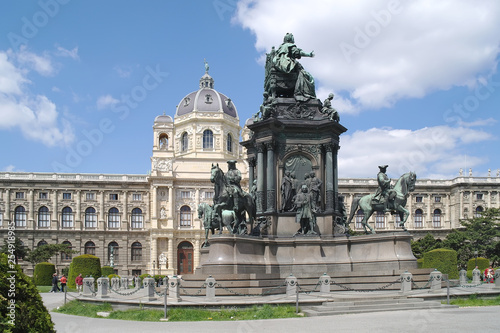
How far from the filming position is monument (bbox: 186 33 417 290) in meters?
18.2

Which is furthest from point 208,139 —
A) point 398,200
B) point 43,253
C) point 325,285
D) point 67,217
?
point 325,285

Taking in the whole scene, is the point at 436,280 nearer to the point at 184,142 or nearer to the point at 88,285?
the point at 88,285

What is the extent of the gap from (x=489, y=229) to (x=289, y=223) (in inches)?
2230

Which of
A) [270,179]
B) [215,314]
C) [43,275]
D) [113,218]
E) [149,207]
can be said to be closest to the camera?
[215,314]

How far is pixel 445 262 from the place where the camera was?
3469 centimetres

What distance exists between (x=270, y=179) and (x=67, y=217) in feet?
234

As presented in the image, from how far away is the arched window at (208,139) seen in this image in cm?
9275

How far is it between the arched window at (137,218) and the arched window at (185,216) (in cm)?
710

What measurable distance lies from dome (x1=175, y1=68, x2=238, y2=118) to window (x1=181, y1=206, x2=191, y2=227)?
62.9 feet

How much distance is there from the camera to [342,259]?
18.7 meters

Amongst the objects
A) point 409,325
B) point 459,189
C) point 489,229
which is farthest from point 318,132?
point 459,189

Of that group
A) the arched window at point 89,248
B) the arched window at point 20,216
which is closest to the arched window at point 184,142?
the arched window at point 89,248

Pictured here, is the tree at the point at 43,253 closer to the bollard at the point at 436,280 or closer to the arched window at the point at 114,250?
the arched window at the point at 114,250

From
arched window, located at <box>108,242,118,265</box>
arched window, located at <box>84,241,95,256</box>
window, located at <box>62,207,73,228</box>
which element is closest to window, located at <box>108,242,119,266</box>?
arched window, located at <box>108,242,118,265</box>
